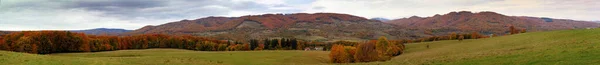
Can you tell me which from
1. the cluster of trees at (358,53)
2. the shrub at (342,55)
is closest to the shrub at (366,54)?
the cluster of trees at (358,53)

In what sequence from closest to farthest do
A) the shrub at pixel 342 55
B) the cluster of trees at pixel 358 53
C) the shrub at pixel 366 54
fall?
the shrub at pixel 366 54, the cluster of trees at pixel 358 53, the shrub at pixel 342 55

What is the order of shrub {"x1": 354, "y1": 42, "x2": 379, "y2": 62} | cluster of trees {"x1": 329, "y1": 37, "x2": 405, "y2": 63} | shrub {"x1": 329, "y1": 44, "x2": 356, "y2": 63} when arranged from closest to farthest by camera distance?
1. shrub {"x1": 354, "y1": 42, "x2": 379, "y2": 62}
2. cluster of trees {"x1": 329, "y1": 37, "x2": 405, "y2": 63}
3. shrub {"x1": 329, "y1": 44, "x2": 356, "y2": 63}

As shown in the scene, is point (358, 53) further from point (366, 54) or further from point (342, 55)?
point (342, 55)

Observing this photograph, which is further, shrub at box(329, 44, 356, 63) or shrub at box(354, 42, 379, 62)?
shrub at box(329, 44, 356, 63)

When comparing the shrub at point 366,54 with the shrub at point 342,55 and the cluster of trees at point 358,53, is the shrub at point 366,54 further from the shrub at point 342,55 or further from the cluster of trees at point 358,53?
the shrub at point 342,55

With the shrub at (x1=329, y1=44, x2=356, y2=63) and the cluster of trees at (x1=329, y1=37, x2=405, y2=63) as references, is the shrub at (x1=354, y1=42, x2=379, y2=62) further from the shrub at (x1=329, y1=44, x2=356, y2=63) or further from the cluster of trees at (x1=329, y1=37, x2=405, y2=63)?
the shrub at (x1=329, y1=44, x2=356, y2=63)

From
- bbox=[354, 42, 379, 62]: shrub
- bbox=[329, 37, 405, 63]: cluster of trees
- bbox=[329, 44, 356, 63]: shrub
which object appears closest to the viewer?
bbox=[354, 42, 379, 62]: shrub

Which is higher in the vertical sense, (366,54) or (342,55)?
(366,54)

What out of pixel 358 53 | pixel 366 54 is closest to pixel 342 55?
pixel 358 53

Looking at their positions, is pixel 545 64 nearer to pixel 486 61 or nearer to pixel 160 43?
pixel 486 61

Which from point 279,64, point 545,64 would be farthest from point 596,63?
point 279,64

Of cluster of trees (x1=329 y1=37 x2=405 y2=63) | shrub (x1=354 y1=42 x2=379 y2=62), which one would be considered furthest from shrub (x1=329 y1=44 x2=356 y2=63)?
shrub (x1=354 y1=42 x2=379 y2=62)

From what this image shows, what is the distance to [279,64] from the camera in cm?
4919

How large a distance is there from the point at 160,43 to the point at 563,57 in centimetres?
13851
